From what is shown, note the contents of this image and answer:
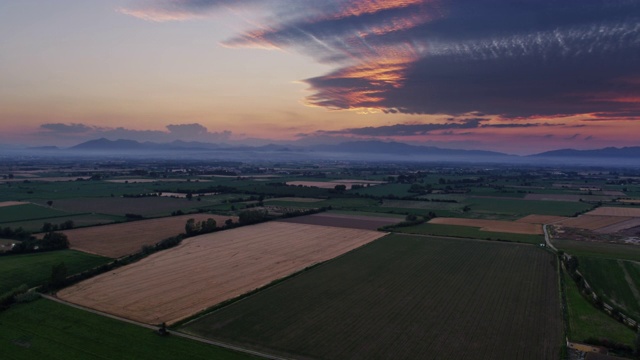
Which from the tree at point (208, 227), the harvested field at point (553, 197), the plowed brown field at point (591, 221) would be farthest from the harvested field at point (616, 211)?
the tree at point (208, 227)

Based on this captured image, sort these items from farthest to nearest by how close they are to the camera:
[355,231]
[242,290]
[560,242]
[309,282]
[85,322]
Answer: [355,231], [560,242], [309,282], [242,290], [85,322]

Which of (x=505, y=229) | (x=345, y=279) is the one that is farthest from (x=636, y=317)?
(x=505, y=229)

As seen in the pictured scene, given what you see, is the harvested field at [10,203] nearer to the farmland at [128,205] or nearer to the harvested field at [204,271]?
the farmland at [128,205]

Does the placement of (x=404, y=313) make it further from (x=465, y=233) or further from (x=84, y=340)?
(x=465, y=233)

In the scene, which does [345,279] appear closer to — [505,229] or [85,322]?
[85,322]

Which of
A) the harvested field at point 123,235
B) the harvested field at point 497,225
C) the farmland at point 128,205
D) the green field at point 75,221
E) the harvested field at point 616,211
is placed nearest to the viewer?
the harvested field at point 123,235

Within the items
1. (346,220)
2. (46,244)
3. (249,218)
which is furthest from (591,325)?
(46,244)
